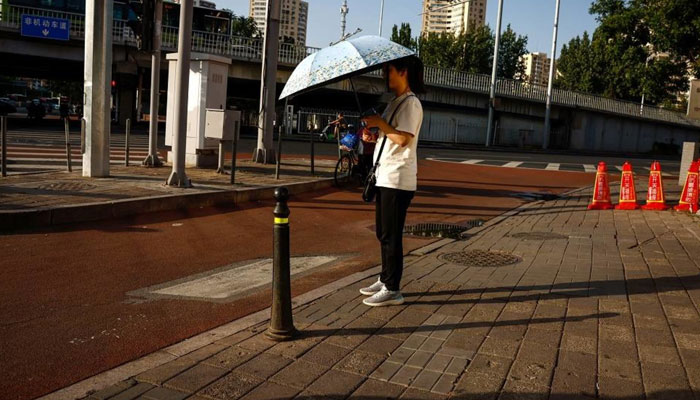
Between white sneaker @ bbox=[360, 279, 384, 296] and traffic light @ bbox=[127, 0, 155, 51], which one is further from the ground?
traffic light @ bbox=[127, 0, 155, 51]

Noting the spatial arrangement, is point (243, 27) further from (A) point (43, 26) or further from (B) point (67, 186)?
(B) point (67, 186)

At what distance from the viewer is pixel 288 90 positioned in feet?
17.6

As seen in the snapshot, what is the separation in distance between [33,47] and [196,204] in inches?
1236

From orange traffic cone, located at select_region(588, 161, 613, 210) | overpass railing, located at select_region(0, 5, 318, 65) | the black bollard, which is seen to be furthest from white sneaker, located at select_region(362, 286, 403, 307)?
overpass railing, located at select_region(0, 5, 318, 65)

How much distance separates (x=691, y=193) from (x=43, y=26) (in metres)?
32.8

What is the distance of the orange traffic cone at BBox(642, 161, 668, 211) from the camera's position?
40.5ft

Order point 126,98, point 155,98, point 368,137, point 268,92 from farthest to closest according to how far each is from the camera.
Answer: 1. point 126,98
2. point 268,92
3. point 155,98
4. point 368,137

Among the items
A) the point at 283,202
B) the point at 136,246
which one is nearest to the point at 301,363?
the point at 283,202

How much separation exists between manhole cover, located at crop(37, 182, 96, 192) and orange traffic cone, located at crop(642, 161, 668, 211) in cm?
1032

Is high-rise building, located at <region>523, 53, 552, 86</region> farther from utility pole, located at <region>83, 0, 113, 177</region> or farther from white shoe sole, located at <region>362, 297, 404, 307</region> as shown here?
white shoe sole, located at <region>362, 297, 404, 307</region>

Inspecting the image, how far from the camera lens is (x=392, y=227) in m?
5.14

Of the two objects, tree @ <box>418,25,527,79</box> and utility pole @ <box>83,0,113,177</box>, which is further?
tree @ <box>418,25,527,79</box>

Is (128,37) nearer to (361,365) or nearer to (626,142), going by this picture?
(361,365)

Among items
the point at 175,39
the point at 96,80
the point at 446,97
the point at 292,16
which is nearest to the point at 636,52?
the point at 446,97
